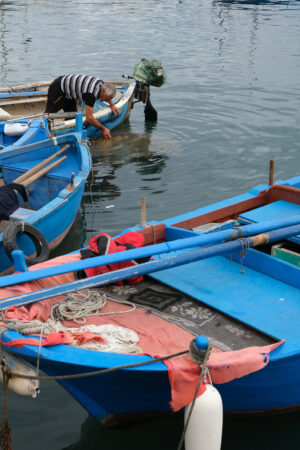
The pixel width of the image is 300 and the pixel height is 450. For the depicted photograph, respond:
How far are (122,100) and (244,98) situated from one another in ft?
18.5

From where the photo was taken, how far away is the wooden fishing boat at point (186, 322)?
404 cm

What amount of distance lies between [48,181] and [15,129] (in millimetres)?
2480

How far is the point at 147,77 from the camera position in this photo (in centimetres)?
1495

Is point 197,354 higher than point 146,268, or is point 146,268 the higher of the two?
point 146,268

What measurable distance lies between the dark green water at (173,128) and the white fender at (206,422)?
3.72 ft

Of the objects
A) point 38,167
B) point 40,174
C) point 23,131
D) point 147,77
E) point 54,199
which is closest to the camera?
point 54,199

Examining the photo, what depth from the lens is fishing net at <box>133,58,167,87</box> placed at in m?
14.7

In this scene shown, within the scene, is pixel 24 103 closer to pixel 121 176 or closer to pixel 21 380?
pixel 121 176

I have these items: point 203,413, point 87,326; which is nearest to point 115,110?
point 87,326

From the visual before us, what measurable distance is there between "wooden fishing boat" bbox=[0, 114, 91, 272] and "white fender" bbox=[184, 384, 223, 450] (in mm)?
3732

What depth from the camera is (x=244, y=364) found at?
13.5ft

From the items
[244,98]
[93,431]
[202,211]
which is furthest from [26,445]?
[244,98]

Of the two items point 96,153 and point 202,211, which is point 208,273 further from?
point 96,153

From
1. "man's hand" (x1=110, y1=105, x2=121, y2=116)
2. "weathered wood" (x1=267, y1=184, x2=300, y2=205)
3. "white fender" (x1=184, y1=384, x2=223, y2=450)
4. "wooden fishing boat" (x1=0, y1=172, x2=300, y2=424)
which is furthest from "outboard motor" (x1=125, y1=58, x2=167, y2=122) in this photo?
"white fender" (x1=184, y1=384, x2=223, y2=450)
